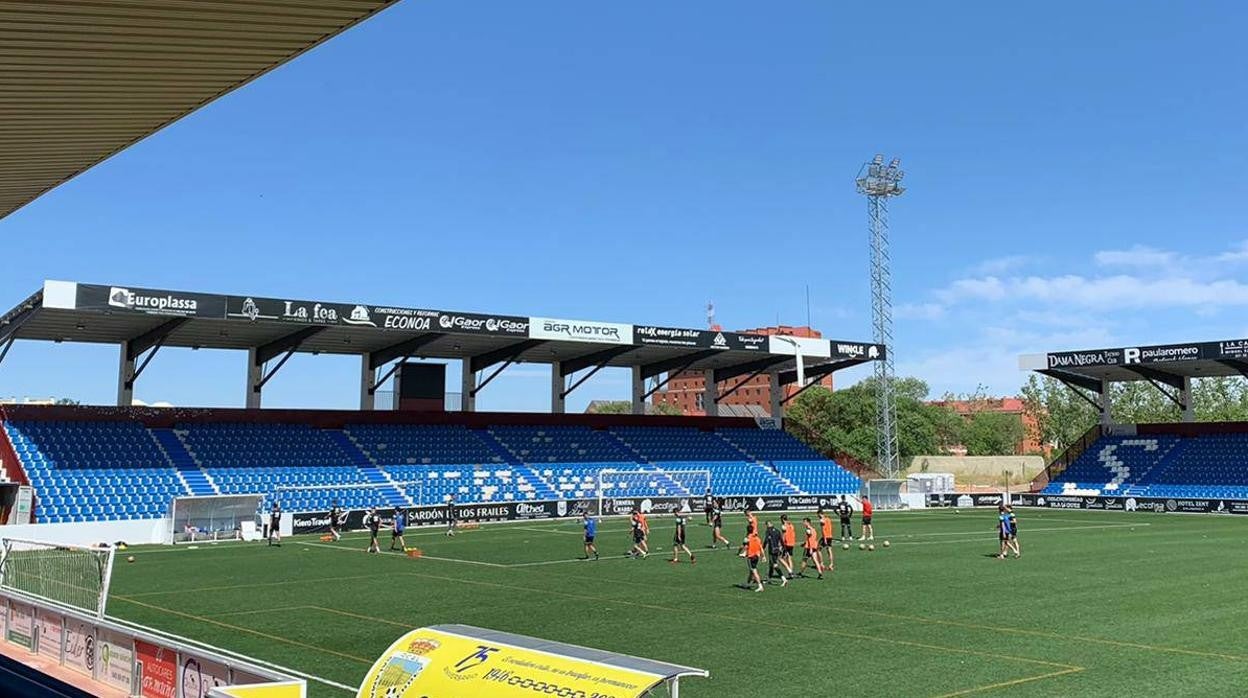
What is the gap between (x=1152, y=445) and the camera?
213 ft

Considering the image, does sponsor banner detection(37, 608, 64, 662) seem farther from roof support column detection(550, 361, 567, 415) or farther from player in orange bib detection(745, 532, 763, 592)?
roof support column detection(550, 361, 567, 415)

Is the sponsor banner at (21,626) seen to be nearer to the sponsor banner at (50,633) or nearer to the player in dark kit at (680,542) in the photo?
the sponsor banner at (50,633)

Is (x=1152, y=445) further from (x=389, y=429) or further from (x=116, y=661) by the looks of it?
(x=116, y=661)

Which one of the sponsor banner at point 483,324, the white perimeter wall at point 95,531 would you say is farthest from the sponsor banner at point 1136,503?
the white perimeter wall at point 95,531

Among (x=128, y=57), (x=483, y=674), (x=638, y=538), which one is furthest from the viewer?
(x=638, y=538)

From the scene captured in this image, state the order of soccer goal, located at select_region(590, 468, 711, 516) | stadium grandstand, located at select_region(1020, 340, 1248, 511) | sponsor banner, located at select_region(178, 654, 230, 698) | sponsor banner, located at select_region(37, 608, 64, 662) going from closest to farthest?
sponsor banner, located at select_region(178, 654, 230, 698) → sponsor banner, located at select_region(37, 608, 64, 662) → soccer goal, located at select_region(590, 468, 711, 516) → stadium grandstand, located at select_region(1020, 340, 1248, 511)

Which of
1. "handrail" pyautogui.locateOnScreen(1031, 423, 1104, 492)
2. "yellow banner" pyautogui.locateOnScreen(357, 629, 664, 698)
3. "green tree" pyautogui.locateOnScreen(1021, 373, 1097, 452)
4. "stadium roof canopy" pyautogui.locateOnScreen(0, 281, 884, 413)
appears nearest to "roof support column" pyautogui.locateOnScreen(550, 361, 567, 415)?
"stadium roof canopy" pyautogui.locateOnScreen(0, 281, 884, 413)

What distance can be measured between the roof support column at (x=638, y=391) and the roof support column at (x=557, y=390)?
5.52 m

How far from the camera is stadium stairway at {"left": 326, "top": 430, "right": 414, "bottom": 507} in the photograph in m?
47.7

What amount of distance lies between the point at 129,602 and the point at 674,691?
760 inches

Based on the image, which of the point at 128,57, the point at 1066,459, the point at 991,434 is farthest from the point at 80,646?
the point at 991,434

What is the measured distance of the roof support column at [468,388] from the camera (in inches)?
2285

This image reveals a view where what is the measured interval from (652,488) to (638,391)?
9.57 m

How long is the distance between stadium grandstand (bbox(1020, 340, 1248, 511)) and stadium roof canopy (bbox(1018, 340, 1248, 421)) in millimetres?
50
